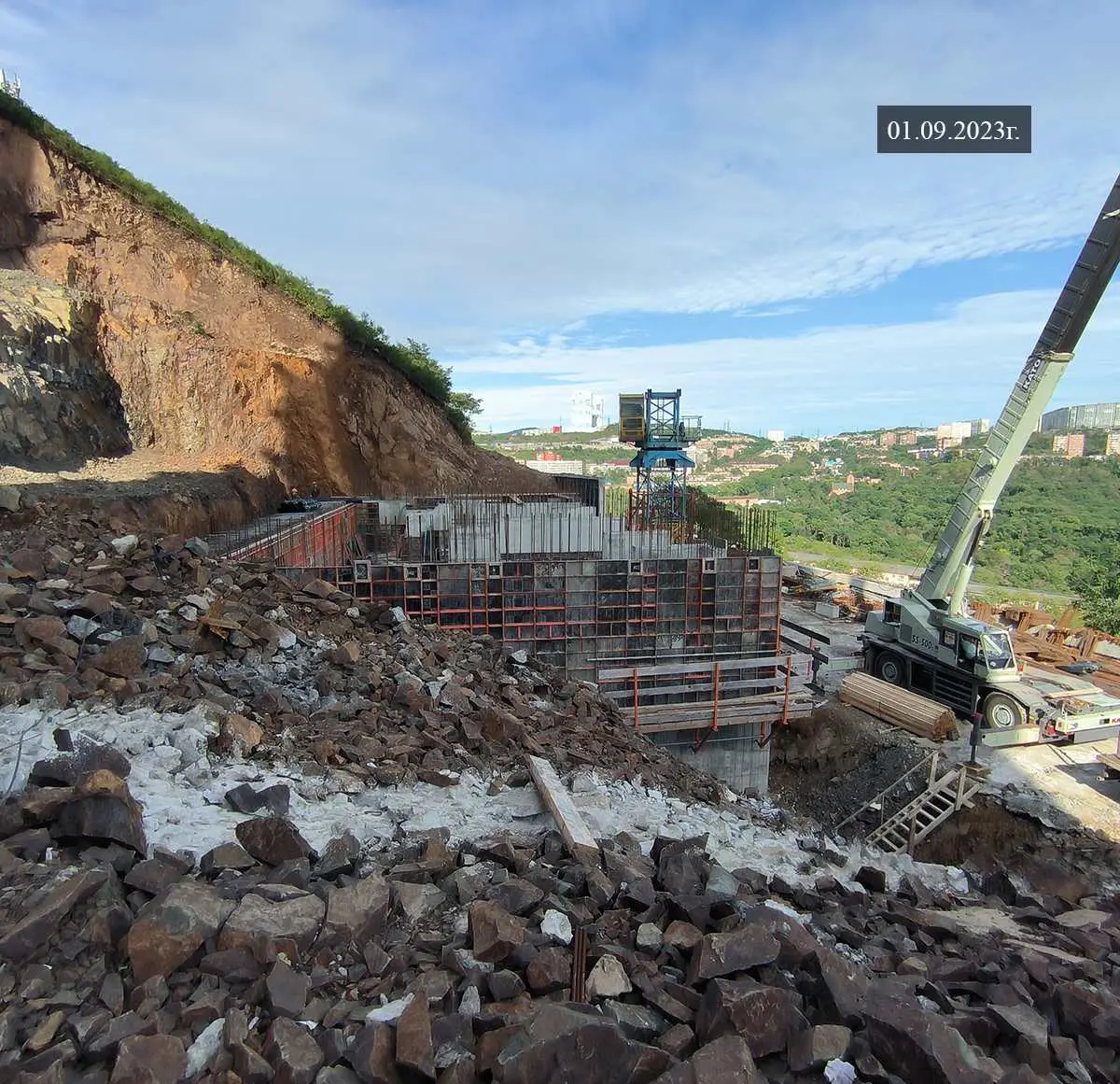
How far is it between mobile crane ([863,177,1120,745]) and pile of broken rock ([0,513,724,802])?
642 centimetres

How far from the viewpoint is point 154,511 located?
12328mm

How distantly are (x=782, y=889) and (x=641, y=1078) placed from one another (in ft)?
6.82

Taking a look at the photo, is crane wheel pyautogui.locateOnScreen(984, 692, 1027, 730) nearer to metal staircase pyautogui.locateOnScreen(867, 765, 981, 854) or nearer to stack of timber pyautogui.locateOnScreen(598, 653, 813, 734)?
metal staircase pyautogui.locateOnScreen(867, 765, 981, 854)

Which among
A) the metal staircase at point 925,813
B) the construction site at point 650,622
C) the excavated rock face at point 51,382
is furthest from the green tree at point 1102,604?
the excavated rock face at point 51,382

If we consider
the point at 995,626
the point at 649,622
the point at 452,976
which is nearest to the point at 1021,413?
the point at 995,626

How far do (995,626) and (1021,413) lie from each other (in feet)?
11.9

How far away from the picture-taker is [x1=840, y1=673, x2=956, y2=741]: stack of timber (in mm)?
11086

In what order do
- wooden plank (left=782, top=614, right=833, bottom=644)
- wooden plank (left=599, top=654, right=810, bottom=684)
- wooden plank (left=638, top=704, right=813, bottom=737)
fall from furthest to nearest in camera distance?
wooden plank (left=782, top=614, right=833, bottom=644) < wooden plank (left=599, top=654, right=810, bottom=684) < wooden plank (left=638, top=704, right=813, bottom=737)

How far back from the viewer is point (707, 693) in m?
10.3

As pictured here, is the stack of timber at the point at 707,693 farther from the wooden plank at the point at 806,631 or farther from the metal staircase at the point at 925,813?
the wooden plank at the point at 806,631

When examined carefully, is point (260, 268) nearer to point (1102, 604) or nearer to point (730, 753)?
point (730, 753)

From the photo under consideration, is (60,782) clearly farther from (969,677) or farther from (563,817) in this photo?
(969,677)

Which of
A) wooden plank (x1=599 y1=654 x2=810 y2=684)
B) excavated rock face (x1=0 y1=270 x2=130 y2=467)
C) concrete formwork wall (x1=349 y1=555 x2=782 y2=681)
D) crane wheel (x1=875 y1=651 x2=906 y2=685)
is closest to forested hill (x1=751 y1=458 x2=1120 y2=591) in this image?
crane wheel (x1=875 y1=651 x2=906 y2=685)

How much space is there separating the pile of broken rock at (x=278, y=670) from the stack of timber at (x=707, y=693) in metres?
1.48
